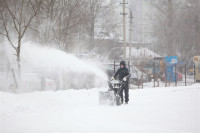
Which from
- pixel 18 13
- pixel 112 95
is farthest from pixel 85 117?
pixel 18 13

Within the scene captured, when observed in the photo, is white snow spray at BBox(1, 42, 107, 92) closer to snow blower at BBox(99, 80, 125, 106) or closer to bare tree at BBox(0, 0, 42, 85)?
bare tree at BBox(0, 0, 42, 85)

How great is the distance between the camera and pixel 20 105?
969cm

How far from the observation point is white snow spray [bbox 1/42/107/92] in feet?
47.1

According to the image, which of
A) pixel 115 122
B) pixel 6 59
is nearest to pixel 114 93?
pixel 115 122

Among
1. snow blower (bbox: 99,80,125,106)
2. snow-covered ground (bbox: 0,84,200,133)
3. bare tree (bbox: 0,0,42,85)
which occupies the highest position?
bare tree (bbox: 0,0,42,85)

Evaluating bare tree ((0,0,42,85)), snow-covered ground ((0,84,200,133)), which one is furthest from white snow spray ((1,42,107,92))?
snow-covered ground ((0,84,200,133))

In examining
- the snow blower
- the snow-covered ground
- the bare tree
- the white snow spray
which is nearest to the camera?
the snow-covered ground

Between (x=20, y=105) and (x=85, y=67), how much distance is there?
19.4ft

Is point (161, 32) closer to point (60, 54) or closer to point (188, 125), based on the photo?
point (60, 54)

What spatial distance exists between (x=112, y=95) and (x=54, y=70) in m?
6.04

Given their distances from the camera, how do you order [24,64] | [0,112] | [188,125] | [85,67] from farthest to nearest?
[24,64]
[85,67]
[0,112]
[188,125]

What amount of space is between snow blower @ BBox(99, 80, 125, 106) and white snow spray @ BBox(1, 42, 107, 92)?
9.50 feet

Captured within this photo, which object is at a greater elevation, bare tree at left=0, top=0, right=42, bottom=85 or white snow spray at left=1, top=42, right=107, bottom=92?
bare tree at left=0, top=0, right=42, bottom=85


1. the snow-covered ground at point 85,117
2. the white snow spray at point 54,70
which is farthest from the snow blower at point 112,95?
the white snow spray at point 54,70
